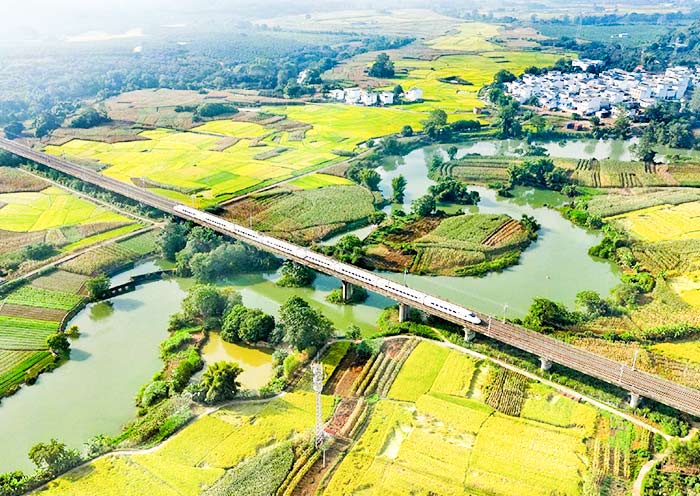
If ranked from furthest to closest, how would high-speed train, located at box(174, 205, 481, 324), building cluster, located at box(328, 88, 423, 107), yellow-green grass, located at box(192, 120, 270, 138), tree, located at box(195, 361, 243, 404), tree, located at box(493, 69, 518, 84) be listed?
tree, located at box(493, 69, 518, 84) → building cluster, located at box(328, 88, 423, 107) → yellow-green grass, located at box(192, 120, 270, 138) → high-speed train, located at box(174, 205, 481, 324) → tree, located at box(195, 361, 243, 404)

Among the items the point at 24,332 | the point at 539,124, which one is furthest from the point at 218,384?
the point at 539,124

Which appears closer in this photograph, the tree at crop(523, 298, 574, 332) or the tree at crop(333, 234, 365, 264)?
the tree at crop(523, 298, 574, 332)

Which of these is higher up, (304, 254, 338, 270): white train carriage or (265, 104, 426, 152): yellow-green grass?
(265, 104, 426, 152): yellow-green grass

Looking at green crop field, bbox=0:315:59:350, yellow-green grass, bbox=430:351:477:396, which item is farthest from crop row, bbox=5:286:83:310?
yellow-green grass, bbox=430:351:477:396

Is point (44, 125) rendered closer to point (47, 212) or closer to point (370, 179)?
point (47, 212)

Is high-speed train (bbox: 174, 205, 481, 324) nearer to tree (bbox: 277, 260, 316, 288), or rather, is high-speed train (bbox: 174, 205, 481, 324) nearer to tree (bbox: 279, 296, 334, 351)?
tree (bbox: 277, 260, 316, 288)

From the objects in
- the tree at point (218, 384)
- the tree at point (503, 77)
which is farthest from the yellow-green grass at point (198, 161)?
the tree at point (503, 77)

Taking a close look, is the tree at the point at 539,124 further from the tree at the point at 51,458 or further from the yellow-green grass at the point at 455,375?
the tree at the point at 51,458
